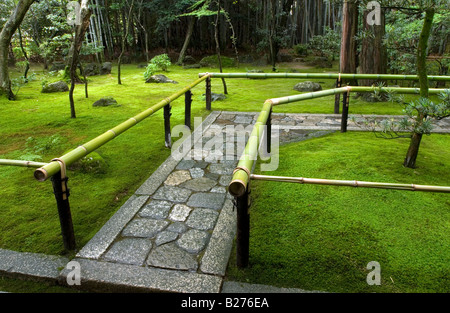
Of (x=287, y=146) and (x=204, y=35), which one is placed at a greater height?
(x=204, y=35)

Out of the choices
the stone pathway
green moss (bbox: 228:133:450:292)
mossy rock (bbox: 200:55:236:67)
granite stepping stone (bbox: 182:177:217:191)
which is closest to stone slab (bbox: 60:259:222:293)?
the stone pathway

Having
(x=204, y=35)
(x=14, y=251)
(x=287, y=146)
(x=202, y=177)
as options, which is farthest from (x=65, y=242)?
(x=204, y=35)

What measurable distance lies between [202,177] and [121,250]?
144 cm

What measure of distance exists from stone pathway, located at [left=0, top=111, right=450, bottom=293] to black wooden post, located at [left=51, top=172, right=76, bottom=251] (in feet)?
0.38

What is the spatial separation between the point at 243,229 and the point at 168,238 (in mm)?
767

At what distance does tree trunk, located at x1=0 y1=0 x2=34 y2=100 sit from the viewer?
744cm

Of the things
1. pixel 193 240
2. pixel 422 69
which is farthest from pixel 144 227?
pixel 422 69

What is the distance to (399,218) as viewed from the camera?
265 cm

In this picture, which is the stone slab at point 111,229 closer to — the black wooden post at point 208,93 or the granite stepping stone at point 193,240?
the granite stepping stone at point 193,240

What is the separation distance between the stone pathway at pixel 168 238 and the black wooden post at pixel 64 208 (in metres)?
0.12

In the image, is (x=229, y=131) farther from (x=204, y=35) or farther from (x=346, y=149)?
(x=204, y=35)

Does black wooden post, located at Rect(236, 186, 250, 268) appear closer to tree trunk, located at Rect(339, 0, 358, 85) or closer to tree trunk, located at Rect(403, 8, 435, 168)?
tree trunk, located at Rect(403, 8, 435, 168)

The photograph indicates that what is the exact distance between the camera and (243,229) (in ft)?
6.89

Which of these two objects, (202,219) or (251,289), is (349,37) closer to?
(202,219)
